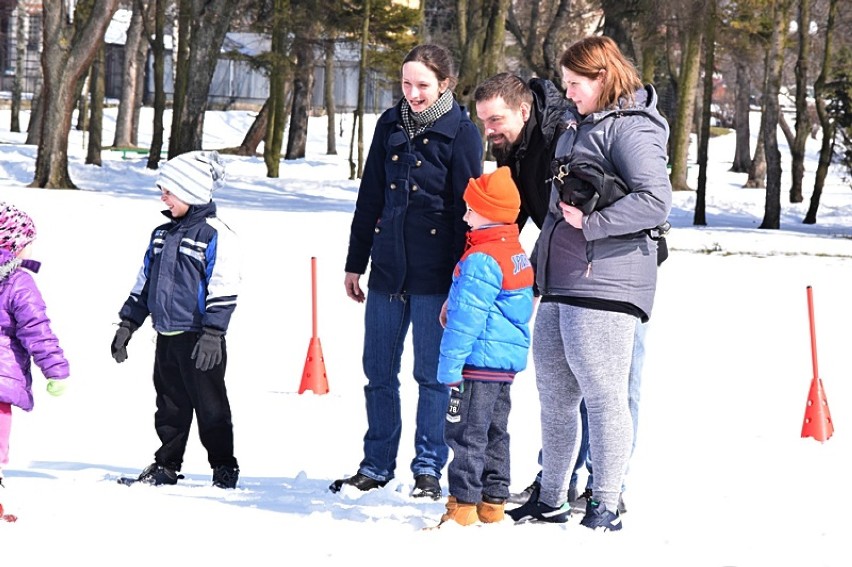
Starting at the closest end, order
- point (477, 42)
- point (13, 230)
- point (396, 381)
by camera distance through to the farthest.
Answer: point (13, 230), point (396, 381), point (477, 42)

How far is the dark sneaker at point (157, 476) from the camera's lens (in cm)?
639

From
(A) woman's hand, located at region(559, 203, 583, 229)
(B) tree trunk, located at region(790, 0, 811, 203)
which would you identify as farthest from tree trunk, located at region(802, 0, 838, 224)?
(A) woman's hand, located at region(559, 203, 583, 229)

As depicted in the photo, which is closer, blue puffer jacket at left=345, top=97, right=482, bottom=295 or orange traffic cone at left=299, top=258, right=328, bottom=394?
blue puffer jacket at left=345, top=97, right=482, bottom=295

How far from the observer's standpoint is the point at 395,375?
6523 millimetres

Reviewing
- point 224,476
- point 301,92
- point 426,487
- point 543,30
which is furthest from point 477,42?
point 426,487

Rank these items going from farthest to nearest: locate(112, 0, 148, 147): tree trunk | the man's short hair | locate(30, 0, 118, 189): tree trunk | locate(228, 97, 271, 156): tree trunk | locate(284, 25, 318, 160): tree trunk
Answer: locate(112, 0, 148, 147): tree trunk, locate(228, 97, 271, 156): tree trunk, locate(284, 25, 318, 160): tree trunk, locate(30, 0, 118, 189): tree trunk, the man's short hair

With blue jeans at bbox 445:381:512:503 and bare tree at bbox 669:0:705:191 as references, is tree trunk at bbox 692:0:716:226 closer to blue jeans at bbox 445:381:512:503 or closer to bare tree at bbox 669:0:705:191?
bare tree at bbox 669:0:705:191

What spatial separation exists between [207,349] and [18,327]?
879 millimetres

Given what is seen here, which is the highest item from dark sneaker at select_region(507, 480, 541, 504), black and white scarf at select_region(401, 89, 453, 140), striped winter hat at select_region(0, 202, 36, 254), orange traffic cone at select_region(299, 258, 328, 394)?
black and white scarf at select_region(401, 89, 453, 140)

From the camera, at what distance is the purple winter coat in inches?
217

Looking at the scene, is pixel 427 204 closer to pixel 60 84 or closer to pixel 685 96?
pixel 60 84

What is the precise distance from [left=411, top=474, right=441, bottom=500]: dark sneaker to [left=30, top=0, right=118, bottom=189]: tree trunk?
18707 millimetres

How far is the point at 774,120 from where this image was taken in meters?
27.8

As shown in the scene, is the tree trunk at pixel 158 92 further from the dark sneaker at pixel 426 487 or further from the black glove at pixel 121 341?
the dark sneaker at pixel 426 487
